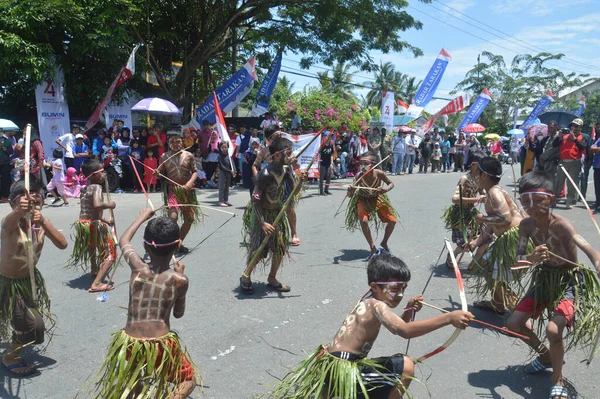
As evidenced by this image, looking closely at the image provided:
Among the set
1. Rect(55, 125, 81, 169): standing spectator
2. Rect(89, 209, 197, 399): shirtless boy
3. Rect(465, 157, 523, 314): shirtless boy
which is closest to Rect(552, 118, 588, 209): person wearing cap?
Rect(465, 157, 523, 314): shirtless boy

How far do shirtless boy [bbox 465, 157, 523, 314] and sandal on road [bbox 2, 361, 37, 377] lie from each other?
12.1ft

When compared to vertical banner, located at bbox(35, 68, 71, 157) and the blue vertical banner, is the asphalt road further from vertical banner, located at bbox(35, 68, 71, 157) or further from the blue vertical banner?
the blue vertical banner

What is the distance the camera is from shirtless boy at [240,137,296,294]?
218 inches

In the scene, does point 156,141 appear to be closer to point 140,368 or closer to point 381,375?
point 140,368

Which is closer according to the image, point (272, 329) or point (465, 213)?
point (272, 329)

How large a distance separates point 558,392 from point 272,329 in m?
2.32

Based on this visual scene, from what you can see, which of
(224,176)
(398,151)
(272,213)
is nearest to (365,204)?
(272,213)

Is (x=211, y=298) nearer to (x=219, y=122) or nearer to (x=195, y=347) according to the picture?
(x=195, y=347)

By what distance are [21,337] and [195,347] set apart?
1.30 metres

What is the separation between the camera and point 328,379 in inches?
Answer: 111

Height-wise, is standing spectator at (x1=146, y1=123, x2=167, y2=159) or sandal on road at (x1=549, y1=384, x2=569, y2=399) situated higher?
standing spectator at (x1=146, y1=123, x2=167, y2=159)

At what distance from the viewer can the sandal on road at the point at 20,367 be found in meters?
3.77

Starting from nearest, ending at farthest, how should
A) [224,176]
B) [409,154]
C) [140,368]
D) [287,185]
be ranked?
1. [140,368]
2. [287,185]
3. [224,176]
4. [409,154]

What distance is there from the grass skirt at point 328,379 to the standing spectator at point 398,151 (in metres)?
16.5
